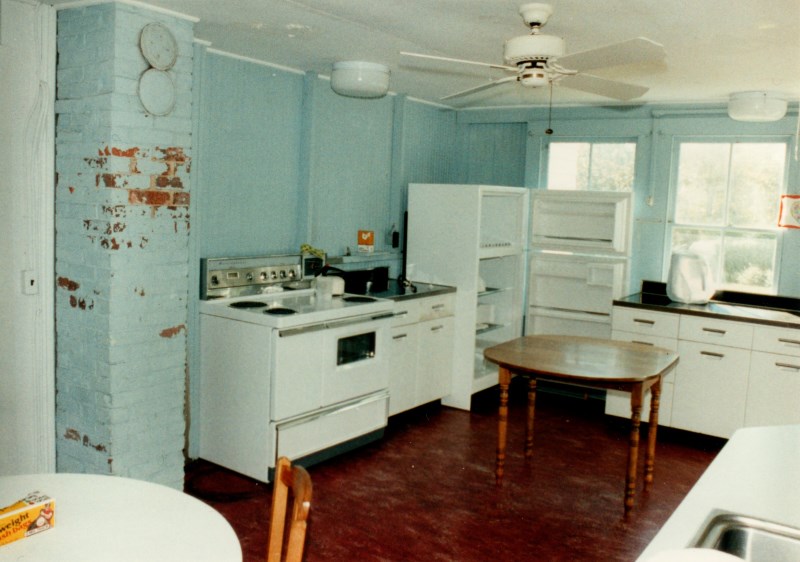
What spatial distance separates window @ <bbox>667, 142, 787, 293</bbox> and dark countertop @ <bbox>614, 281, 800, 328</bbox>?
0.13m

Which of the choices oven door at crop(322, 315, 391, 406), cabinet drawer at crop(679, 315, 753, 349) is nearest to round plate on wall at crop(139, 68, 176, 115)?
oven door at crop(322, 315, 391, 406)

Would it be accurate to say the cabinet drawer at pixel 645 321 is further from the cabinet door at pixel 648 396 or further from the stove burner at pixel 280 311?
the stove burner at pixel 280 311

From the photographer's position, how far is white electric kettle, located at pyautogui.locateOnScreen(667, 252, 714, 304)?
4910mm

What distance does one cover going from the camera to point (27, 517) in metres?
1.58

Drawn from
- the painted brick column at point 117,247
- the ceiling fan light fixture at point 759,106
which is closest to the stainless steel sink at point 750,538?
the painted brick column at point 117,247

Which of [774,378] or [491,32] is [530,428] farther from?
[491,32]

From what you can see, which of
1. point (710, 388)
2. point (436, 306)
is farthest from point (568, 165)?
point (710, 388)

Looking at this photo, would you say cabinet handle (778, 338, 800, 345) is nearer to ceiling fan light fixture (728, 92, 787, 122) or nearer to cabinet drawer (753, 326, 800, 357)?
cabinet drawer (753, 326, 800, 357)

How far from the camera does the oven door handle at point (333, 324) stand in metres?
3.69

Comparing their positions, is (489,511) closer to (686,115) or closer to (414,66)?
(414,66)

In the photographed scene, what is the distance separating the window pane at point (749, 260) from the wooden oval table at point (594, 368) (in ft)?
5.29

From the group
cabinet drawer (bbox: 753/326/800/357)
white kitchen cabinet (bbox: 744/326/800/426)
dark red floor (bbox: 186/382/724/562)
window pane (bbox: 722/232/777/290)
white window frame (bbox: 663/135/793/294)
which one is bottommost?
dark red floor (bbox: 186/382/724/562)

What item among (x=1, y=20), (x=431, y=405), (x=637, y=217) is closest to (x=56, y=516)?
(x=1, y=20)

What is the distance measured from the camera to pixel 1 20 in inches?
119
